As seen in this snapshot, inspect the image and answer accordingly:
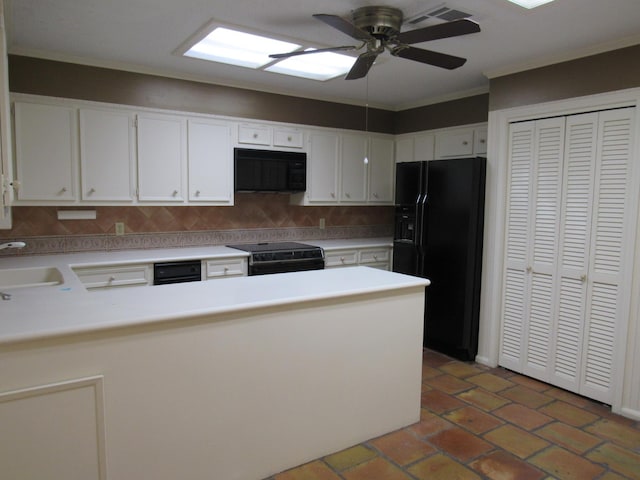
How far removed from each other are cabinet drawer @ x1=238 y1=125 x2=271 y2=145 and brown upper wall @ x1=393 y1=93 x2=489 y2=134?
5.76 ft

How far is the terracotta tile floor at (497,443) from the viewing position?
2.29 meters

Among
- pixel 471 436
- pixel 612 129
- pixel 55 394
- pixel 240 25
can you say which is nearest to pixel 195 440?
pixel 55 394

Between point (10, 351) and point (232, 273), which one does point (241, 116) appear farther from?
point (10, 351)

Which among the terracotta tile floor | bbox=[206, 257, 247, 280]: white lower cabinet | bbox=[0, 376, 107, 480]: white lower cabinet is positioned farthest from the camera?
bbox=[206, 257, 247, 280]: white lower cabinet

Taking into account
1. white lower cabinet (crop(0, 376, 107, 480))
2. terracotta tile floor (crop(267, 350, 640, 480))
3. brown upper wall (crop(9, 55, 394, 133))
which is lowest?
terracotta tile floor (crop(267, 350, 640, 480))

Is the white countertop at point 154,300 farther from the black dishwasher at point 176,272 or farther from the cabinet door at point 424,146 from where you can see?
the cabinet door at point 424,146

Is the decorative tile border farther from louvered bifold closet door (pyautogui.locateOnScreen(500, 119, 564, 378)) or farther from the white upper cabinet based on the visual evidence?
louvered bifold closet door (pyautogui.locateOnScreen(500, 119, 564, 378))

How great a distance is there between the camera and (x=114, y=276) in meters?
3.36

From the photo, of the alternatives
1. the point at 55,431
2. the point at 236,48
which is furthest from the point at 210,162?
the point at 55,431

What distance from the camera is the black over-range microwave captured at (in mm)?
4133

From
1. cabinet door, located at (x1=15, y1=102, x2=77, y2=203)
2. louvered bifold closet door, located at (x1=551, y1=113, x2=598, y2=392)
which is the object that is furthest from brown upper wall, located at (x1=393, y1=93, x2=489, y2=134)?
cabinet door, located at (x1=15, y1=102, x2=77, y2=203)

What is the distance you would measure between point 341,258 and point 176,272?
5.47 feet

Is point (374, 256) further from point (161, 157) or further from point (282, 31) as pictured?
point (282, 31)

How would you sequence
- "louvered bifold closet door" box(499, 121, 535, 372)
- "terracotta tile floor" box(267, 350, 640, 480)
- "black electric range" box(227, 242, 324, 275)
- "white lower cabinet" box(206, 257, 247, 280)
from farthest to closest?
"black electric range" box(227, 242, 324, 275) < "white lower cabinet" box(206, 257, 247, 280) < "louvered bifold closet door" box(499, 121, 535, 372) < "terracotta tile floor" box(267, 350, 640, 480)
